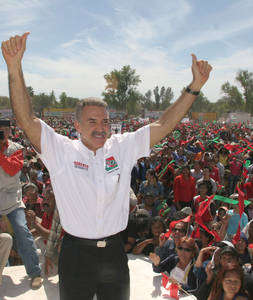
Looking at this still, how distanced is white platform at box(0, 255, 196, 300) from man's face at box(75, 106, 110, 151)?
71.6 inches

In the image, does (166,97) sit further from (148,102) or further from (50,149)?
(50,149)

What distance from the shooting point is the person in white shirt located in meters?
1.40

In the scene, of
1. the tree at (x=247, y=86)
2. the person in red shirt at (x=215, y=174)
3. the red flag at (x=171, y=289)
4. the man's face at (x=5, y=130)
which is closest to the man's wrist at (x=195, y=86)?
the man's face at (x=5, y=130)

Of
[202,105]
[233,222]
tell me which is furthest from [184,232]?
[202,105]

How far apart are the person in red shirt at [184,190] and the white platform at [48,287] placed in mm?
2747

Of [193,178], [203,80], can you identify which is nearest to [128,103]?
[193,178]

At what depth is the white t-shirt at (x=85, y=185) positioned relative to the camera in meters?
1.44

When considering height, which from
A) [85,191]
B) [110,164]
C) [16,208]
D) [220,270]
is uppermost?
[110,164]

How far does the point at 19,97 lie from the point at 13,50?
0.22 metres

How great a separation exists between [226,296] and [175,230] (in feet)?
3.88

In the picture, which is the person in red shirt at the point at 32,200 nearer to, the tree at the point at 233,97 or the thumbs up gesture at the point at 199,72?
the thumbs up gesture at the point at 199,72

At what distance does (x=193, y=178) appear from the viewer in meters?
6.09

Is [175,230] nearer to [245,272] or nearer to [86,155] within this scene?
[245,272]

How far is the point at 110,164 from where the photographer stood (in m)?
1.53
